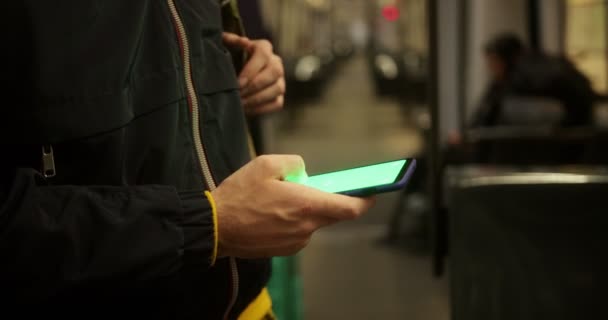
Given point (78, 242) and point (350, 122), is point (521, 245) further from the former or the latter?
point (350, 122)

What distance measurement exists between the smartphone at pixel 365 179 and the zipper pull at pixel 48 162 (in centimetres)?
24

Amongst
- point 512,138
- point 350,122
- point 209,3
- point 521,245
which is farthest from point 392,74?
point 209,3

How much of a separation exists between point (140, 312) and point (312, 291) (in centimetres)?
299

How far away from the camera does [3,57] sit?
2.29 ft

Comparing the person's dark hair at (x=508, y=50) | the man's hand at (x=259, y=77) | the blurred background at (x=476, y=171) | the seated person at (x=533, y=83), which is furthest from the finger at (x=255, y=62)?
the person's dark hair at (x=508, y=50)

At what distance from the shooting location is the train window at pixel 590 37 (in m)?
5.53

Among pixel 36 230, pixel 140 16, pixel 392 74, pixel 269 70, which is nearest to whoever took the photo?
pixel 36 230

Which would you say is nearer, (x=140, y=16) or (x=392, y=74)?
(x=140, y=16)

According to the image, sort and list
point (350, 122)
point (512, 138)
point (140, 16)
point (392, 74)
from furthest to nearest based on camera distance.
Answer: point (392, 74), point (350, 122), point (512, 138), point (140, 16)

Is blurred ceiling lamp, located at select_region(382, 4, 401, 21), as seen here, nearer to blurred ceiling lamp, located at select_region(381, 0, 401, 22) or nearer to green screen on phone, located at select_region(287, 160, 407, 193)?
blurred ceiling lamp, located at select_region(381, 0, 401, 22)

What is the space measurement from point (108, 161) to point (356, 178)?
267mm

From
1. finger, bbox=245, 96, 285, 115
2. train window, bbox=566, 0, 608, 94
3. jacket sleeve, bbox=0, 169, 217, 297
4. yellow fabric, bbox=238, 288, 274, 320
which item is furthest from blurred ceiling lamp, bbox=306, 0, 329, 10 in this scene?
jacket sleeve, bbox=0, 169, 217, 297

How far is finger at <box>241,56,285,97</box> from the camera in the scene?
108cm

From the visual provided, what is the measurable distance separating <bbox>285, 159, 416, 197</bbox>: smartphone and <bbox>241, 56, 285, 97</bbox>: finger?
0.31 meters
